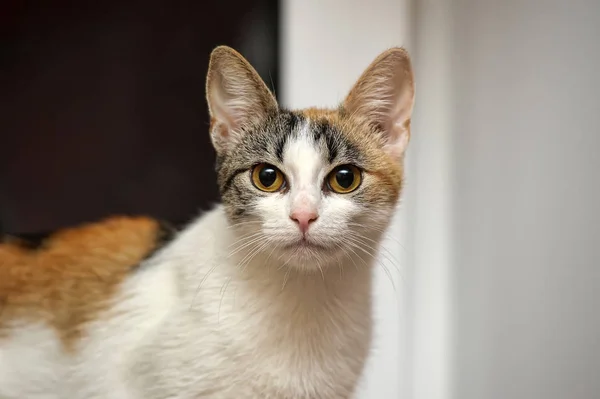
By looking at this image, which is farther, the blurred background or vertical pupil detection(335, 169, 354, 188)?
the blurred background

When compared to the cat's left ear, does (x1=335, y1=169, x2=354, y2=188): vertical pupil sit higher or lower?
lower

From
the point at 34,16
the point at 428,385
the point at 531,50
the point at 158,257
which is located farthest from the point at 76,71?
the point at 428,385

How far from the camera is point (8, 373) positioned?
0.97 meters

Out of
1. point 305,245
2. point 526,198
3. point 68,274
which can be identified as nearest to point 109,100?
point 68,274

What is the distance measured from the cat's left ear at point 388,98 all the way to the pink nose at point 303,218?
234mm

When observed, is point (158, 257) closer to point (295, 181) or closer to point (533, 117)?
point (295, 181)

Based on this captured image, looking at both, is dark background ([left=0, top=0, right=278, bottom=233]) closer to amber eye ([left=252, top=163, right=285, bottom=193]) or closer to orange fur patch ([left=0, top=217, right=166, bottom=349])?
orange fur patch ([left=0, top=217, right=166, bottom=349])

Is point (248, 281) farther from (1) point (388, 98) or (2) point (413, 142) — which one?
(2) point (413, 142)

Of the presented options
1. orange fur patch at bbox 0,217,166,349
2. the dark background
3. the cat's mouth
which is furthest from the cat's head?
the dark background

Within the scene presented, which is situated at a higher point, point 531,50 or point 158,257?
point 531,50

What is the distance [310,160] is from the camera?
80cm

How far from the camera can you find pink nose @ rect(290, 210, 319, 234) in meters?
0.74

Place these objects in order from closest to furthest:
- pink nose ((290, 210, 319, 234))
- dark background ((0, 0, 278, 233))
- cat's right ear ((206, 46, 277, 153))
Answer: pink nose ((290, 210, 319, 234))
cat's right ear ((206, 46, 277, 153))
dark background ((0, 0, 278, 233))

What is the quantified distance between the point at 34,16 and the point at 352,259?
37.3 inches
